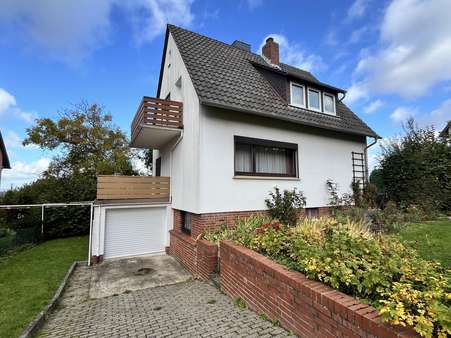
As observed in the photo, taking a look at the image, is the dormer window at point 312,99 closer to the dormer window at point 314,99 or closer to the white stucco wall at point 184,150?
the dormer window at point 314,99

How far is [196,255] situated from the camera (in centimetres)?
741

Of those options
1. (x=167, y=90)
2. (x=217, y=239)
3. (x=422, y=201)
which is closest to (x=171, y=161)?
(x=167, y=90)

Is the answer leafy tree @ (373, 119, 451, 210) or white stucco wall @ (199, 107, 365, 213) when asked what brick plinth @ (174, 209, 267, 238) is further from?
leafy tree @ (373, 119, 451, 210)

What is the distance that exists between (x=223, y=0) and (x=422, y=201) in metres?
12.9

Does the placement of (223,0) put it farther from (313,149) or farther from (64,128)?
(64,128)

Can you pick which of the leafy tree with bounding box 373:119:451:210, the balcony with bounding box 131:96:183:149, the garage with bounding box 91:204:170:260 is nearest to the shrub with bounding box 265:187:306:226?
the balcony with bounding box 131:96:183:149

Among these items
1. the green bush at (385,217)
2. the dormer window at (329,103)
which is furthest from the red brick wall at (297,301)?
the dormer window at (329,103)

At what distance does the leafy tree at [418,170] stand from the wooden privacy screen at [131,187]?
11.8 meters

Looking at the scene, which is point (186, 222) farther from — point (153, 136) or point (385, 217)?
point (385, 217)

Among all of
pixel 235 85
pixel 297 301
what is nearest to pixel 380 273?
pixel 297 301

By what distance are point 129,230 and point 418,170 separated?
14512mm

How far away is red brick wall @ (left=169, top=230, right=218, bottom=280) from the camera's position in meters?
6.69

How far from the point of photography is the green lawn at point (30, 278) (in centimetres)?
492

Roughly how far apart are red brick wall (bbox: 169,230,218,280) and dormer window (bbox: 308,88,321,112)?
8042mm
